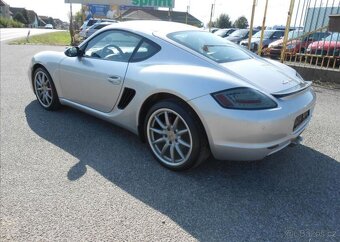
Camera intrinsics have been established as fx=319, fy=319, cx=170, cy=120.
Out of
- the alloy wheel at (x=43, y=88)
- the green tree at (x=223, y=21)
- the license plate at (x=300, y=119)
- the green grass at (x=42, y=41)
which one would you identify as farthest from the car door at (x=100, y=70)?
the green tree at (x=223, y=21)

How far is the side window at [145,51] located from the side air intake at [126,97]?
1.11ft

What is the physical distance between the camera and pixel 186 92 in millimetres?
2764

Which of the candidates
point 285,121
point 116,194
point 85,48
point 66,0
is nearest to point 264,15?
point 85,48

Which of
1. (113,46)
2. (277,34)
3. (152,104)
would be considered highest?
(113,46)

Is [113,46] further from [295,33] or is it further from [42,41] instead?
[42,41]

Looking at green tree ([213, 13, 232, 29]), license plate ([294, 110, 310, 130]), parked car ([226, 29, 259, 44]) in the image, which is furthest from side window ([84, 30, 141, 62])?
green tree ([213, 13, 232, 29])

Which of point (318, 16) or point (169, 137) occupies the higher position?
point (318, 16)

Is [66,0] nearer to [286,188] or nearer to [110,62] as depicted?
[110,62]

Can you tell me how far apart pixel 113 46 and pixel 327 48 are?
6209 mm

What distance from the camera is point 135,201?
2619 mm

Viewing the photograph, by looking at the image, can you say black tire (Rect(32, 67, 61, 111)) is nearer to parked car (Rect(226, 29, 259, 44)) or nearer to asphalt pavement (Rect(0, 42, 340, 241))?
asphalt pavement (Rect(0, 42, 340, 241))

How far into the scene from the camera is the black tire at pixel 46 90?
14.7 feet

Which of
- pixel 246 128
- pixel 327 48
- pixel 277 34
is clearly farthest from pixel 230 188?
pixel 277 34

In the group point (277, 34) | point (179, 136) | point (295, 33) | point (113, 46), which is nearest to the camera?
point (179, 136)
